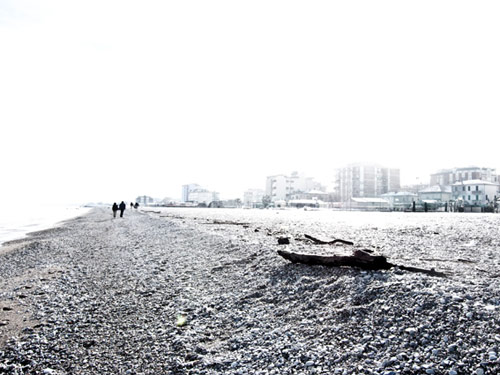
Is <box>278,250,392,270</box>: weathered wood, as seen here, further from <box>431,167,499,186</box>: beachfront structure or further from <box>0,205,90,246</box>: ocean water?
<box>431,167,499,186</box>: beachfront structure

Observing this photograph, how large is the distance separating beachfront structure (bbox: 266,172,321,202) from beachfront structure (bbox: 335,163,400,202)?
23.5 metres

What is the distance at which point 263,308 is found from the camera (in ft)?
21.1

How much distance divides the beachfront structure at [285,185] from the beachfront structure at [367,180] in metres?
23.5

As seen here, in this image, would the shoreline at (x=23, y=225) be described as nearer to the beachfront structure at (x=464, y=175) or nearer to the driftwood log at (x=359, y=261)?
the driftwood log at (x=359, y=261)

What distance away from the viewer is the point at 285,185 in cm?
15538

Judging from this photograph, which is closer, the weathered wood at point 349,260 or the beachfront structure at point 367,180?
the weathered wood at point 349,260

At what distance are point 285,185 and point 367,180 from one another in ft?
122

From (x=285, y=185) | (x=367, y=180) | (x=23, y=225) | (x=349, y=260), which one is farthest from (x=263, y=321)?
(x=285, y=185)

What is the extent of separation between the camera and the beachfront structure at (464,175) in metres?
121

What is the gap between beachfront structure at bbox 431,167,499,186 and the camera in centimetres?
12079

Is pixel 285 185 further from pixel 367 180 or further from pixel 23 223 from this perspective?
pixel 23 223

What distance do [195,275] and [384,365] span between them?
6.32m

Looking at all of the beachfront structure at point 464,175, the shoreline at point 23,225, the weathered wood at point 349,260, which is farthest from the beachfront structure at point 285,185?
the weathered wood at point 349,260

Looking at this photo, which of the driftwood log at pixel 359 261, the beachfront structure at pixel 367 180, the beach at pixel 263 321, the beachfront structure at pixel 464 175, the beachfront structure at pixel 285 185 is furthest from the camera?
the beachfront structure at pixel 285 185
